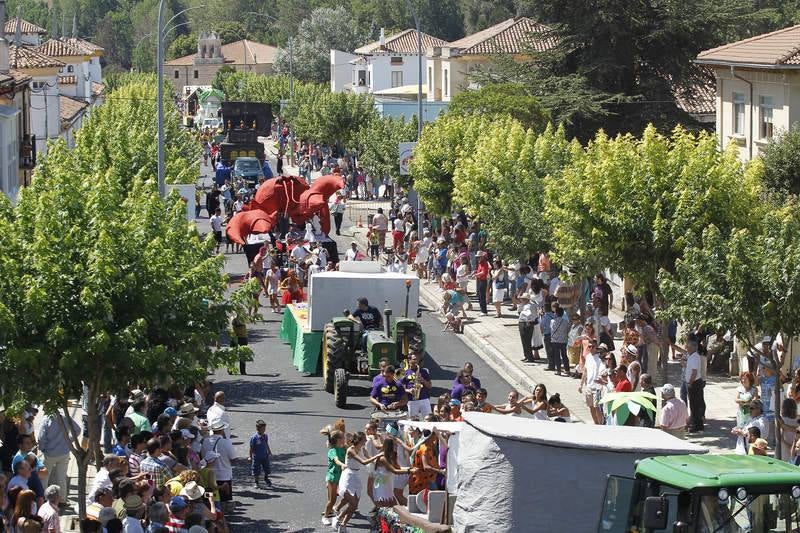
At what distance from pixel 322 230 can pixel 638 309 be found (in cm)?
1780

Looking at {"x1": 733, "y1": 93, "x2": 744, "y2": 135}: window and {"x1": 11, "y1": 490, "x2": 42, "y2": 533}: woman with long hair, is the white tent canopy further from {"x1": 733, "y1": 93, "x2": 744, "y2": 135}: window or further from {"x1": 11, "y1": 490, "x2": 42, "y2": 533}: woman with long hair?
{"x1": 733, "y1": 93, "x2": 744, "y2": 135}: window

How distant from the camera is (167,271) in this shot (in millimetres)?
17203

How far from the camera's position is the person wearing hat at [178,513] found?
1429cm

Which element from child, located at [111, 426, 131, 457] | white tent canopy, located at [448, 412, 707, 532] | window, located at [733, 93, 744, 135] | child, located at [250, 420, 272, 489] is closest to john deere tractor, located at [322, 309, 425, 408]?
child, located at [250, 420, 272, 489]

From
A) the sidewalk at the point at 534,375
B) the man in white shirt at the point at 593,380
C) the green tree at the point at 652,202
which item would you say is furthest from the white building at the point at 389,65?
the man in white shirt at the point at 593,380

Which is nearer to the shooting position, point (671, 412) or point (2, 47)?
point (671, 412)

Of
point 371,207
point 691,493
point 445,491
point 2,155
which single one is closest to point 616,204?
point 445,491

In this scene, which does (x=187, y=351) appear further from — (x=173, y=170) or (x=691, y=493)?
(x=173, y=170)

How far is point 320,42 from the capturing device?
13562cm

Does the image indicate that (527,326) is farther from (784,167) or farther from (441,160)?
(441,160)

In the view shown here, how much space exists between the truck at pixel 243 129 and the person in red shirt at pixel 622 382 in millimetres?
53259

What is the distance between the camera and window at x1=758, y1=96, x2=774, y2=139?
37812mm

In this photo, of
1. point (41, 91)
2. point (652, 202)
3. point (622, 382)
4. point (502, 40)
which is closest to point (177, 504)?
point (622, 382)

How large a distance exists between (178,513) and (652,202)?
1336 cm
